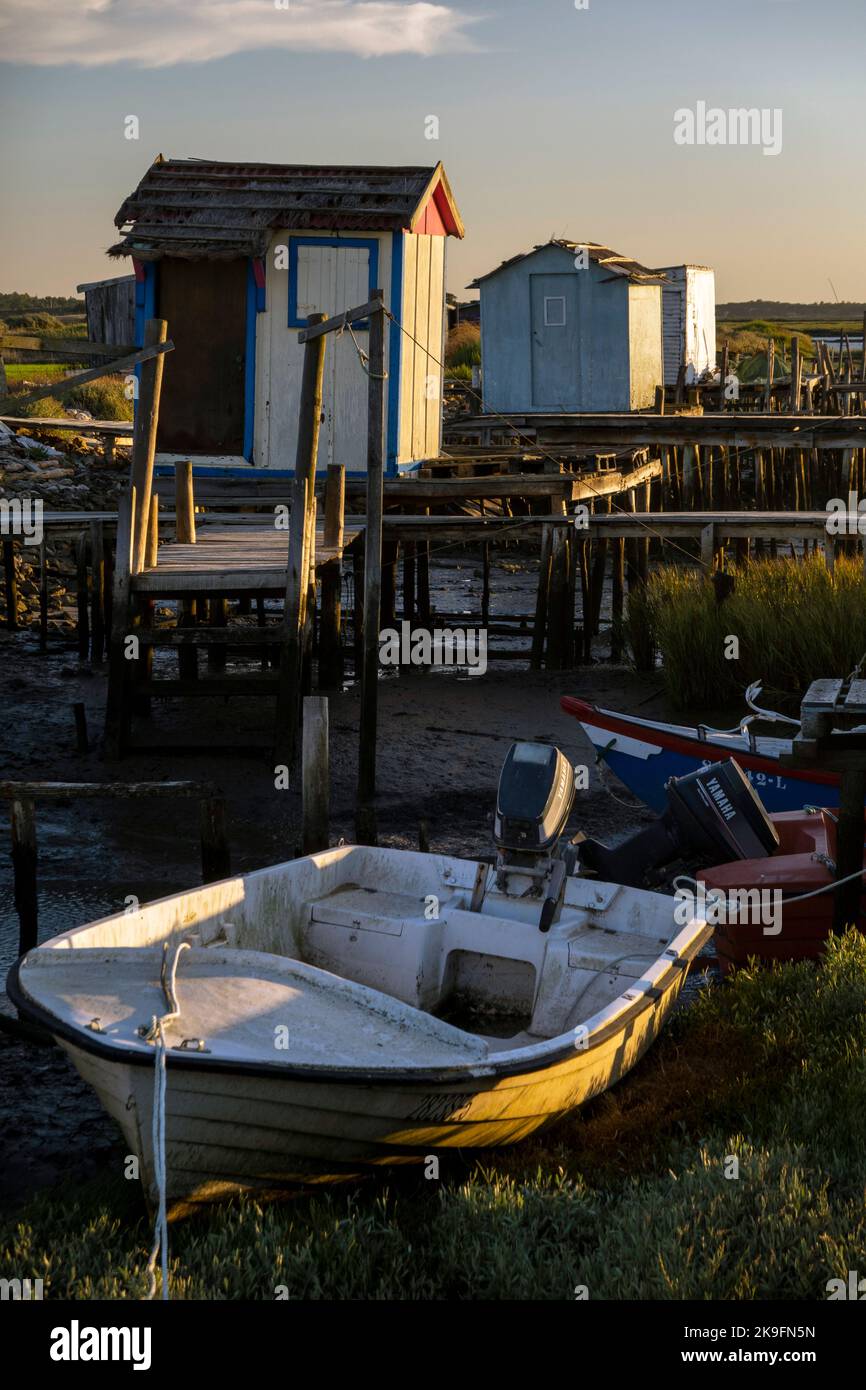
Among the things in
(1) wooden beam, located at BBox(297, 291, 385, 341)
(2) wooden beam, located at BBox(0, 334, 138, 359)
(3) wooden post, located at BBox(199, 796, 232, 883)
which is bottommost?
(3) wooden post, located at BBox(199, 796, 232, 883)

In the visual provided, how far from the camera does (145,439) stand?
500 inches

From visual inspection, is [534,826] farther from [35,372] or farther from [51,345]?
[35,372]

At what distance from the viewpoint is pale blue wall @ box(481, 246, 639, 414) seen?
3328 centimetres

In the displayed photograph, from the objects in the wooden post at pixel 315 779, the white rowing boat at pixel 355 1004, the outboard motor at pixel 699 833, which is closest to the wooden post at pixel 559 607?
the outboard motor at pixel 699 833

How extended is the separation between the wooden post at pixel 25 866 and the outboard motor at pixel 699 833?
10.2ft

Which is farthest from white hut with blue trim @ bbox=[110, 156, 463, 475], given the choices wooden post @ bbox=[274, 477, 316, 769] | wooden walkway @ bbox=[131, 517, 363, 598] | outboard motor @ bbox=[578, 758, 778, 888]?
outboard motor @ bbox=[578, 758, 778, 888]

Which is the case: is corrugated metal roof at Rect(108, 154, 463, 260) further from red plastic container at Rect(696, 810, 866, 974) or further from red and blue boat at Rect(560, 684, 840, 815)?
red plastic container at Rect(696, 810, 866, 974)

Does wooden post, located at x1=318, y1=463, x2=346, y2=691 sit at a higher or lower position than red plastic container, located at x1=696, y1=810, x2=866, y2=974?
higher

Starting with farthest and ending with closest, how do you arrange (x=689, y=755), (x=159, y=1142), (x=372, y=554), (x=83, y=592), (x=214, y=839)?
(x=83, y=592)
(x=372, y=554)
(x=689, y=755)
(x=214, y=839)
(x=159, y=1142)

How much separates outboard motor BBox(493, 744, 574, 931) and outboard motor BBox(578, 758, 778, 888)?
3.38ft

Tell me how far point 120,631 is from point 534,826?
18.9 ft

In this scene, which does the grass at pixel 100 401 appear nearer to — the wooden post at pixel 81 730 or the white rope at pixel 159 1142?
the wooden post at pixel 81 730

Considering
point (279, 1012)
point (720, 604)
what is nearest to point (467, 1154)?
point (279, 1012)

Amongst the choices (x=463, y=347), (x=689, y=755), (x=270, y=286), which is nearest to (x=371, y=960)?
(x=689, y=755)
